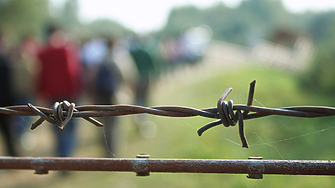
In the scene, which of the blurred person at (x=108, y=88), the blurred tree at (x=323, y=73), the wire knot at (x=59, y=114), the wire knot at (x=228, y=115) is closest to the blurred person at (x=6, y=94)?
the blurred person at (x=108, y=88)

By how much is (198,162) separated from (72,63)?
3.72m

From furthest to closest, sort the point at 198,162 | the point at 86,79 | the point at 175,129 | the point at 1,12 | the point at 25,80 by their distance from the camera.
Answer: the point at 1,12, the point at 175,129, the point at 86,79, the point at 25,80, the point at 198,162

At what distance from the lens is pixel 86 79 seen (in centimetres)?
525

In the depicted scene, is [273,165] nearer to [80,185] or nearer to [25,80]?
[80,185]

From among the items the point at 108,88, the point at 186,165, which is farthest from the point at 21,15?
the point at 186,165

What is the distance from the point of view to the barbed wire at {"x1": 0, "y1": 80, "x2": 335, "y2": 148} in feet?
3.43

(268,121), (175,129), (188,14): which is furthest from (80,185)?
(188,14)

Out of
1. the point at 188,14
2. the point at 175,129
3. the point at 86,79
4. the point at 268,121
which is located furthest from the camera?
the point at 188,14

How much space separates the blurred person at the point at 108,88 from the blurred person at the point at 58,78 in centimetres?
46

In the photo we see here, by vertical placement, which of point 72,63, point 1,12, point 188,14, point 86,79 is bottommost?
point 86,79

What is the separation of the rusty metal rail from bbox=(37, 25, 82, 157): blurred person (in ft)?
9.89

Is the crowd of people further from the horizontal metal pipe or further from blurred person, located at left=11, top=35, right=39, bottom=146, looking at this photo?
the horizontal metal pipe

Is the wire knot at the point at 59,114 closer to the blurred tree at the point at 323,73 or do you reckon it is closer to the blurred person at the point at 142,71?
the blurred person at the point at 142,71

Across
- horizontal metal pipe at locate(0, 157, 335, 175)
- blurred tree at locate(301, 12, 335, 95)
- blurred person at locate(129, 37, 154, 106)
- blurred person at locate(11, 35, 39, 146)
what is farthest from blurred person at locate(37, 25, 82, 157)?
blurred tree at locate(301, 12, 335, 95)
